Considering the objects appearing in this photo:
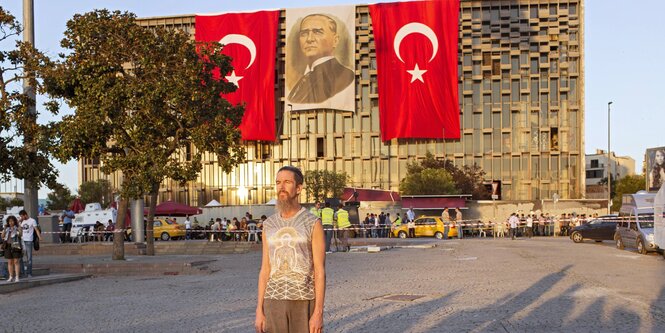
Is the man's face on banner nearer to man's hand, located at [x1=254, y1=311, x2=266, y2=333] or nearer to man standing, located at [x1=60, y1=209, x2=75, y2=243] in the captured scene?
man standing, located at [x1=60, y1=209, x2=75, y2=243]

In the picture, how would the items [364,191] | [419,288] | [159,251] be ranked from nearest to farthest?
[419,288]
[159,251]
[364,191]

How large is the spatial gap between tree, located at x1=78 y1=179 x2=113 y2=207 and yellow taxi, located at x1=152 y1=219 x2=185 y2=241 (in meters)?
40.4

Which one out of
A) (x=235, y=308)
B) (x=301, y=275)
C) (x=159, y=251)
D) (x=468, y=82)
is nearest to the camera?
(x=301, y=275)

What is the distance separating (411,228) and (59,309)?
33.0 m

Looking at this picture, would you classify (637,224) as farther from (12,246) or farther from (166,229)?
(166,229)

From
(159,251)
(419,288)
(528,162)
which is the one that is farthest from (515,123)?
(419,288)

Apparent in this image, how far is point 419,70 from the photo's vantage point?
75.6 meters

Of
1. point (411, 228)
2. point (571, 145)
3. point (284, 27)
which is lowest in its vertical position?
point (411, 228)

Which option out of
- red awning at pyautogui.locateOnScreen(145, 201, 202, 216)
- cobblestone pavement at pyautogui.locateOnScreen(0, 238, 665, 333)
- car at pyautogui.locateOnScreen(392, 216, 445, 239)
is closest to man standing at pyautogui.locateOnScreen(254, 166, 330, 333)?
cobblestone pavement at pyautogui.locateOnScreen(0, 238, 665, 333)

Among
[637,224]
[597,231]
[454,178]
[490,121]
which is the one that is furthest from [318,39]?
[637,224]

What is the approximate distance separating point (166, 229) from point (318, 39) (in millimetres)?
37910

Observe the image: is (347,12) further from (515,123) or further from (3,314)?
(3,314)

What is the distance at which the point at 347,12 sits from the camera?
258 feet

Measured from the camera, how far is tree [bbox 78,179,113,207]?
274 feet
